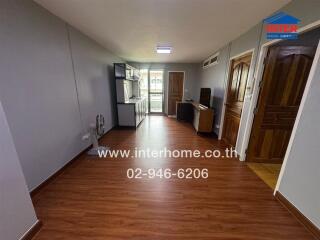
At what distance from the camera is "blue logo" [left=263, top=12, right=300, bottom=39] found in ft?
5.51

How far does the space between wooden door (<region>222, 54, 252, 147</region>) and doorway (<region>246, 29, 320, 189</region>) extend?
48 cm

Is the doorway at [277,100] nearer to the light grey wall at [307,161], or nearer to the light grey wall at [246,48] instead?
the light grey wall at [246,48]

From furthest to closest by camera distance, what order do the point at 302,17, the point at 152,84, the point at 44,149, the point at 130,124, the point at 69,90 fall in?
1. the point at 152,84
2. the point at 130,124
3. the point at 69,90
4. the point at 44,149
5. the point at 302,17

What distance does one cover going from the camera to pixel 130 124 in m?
4.71

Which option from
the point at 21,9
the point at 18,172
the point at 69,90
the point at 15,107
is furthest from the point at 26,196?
the point at 21,9

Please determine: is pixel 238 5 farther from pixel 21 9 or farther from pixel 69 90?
pixel 69 90

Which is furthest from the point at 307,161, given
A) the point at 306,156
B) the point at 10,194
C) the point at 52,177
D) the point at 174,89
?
the point at 174,89

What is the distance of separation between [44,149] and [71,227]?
1141 mm

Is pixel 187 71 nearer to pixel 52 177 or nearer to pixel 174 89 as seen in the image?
pixel 174 89

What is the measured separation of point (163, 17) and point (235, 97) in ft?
7.38

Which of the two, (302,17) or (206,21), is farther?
(206,21)

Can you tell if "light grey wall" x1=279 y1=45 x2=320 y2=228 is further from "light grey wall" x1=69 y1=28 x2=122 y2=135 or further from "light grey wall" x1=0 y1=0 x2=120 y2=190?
"light grey wall" x1=69 y1=28 x2=122 y2=135

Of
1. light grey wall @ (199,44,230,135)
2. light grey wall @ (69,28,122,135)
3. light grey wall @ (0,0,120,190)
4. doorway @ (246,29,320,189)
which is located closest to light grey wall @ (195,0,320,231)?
doorway @ (246,29,320,189)

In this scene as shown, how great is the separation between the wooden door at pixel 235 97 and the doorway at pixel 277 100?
0.48 meters
